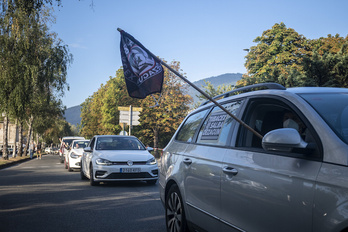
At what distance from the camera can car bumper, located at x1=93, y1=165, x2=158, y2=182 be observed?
11.7 meters

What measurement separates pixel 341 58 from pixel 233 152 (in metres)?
21.5

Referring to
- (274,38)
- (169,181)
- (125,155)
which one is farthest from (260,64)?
(169,181)

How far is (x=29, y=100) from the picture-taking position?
28.6 metres

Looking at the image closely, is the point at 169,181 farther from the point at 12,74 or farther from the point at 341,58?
the point at 12,74

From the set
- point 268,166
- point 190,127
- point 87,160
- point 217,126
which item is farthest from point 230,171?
point 87,160

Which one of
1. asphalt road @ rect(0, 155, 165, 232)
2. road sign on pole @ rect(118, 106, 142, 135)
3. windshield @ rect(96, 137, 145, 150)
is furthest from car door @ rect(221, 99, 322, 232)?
road sign on pole @ rect(118, 106, 142, 135)

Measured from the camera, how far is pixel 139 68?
5.31m

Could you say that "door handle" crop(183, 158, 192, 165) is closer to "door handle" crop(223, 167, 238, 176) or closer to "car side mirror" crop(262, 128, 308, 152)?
"door handle" crop(223, 167, 238, 176)

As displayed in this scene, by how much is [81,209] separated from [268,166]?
5540 millimetres

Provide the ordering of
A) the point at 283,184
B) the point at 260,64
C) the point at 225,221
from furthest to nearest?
the point at 260,64, the point at 225,221, the point at 283,184

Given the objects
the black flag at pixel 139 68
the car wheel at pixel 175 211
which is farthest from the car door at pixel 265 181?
the black flag at pixel 139 68

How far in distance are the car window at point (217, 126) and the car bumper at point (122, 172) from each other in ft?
23.4

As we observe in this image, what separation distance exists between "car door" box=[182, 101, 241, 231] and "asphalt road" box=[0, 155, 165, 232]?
1.67 m

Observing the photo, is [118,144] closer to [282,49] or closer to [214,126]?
[214,126]
